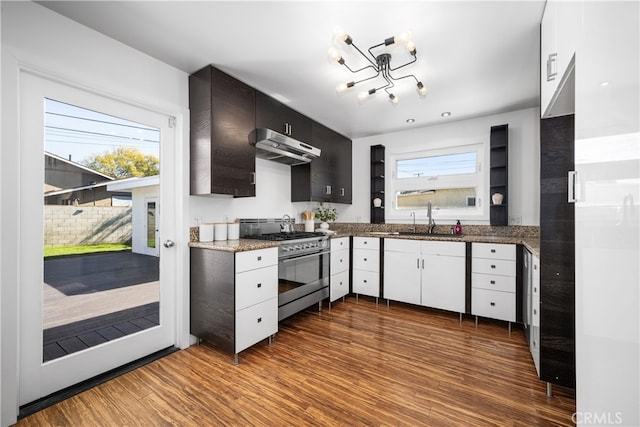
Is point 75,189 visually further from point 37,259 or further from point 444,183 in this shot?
point 444,183

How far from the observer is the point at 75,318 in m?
1.85

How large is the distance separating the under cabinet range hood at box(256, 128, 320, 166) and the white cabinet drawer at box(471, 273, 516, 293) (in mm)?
2274

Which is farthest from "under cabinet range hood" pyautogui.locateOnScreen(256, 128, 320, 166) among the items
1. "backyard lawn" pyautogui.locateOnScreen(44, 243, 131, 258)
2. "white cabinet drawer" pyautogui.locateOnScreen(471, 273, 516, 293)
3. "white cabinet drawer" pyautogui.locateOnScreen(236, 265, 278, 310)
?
"white cabinet drawer" pyautogui.locateOnScreen(471, 273, 516, 293)

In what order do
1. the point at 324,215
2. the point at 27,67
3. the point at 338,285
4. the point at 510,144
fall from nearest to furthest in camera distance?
the point at 27,67 < the point at 510,144 < the point at 338,285 < the point at 324,215

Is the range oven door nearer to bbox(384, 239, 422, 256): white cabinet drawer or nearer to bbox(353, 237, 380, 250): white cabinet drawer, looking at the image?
bbox(353, 237, 380, 250): white cabinet drawer

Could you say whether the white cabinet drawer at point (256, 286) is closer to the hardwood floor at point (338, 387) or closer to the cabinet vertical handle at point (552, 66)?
the hardwood floor at point (338, 387)

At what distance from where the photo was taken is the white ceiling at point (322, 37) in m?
1.66

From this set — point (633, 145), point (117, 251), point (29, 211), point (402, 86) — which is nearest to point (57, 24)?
point (29, 211)

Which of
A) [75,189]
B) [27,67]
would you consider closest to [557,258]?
[75,189]

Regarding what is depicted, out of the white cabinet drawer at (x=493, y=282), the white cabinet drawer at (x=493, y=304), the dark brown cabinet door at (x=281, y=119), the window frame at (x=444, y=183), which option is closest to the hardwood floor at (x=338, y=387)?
the white cabinet drawer at (x=493, y=304)

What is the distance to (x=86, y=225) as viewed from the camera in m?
1.92

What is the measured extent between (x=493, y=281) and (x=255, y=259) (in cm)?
245

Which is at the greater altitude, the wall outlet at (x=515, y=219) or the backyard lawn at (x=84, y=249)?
the wall outlet at (x=515, y=219)

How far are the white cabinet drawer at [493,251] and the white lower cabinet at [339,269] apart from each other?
1520 millimetres
